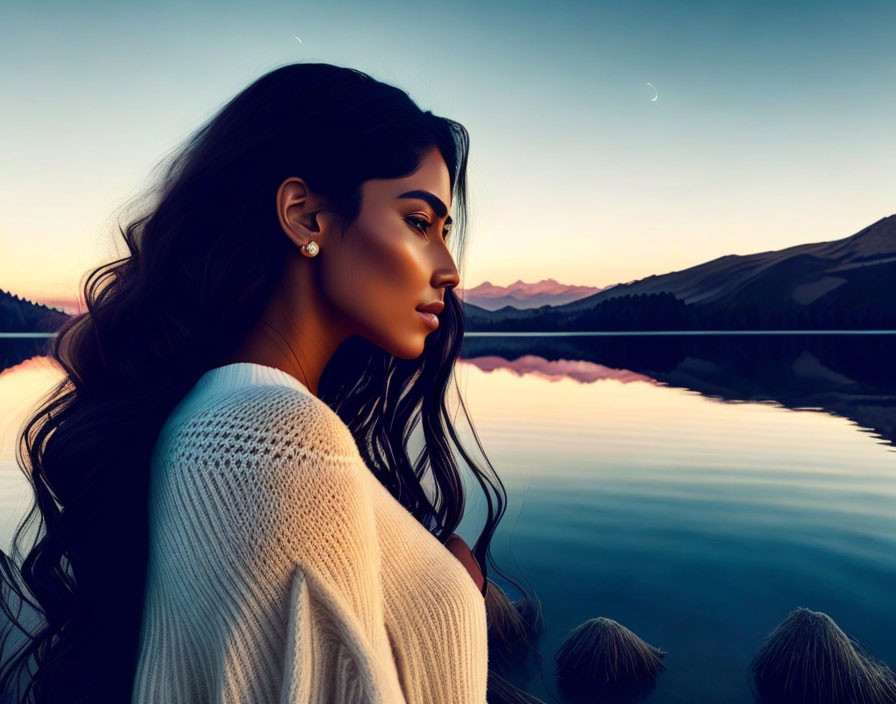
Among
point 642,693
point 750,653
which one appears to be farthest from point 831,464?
point 642,693

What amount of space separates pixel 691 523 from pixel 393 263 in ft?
51.9

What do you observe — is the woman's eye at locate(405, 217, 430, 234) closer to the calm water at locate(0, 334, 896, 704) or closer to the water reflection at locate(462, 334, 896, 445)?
the calm water at locate(0, 334, 896, 704)

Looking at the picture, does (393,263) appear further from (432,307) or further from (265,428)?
(265,428)

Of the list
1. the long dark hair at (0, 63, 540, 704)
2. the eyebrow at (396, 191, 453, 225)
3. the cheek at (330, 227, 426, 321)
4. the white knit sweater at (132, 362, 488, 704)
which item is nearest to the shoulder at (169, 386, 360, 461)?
the white knit sweater at (132, 362, 488, 704)

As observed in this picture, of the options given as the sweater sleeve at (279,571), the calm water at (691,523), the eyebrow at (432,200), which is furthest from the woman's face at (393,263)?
the calm water at (691,523)

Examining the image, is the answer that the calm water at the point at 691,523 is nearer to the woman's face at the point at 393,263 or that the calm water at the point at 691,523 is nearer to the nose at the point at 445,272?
the woman's face at the point at 393,263

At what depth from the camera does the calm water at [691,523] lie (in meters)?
12.0

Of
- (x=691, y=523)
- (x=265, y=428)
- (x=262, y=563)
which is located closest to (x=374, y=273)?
(x=265, y=428)

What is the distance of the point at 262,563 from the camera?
4.71 feet

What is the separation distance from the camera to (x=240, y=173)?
2.21 m

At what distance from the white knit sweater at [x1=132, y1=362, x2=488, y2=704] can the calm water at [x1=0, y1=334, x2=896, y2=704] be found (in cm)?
137

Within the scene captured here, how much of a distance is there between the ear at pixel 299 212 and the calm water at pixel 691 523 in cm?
115

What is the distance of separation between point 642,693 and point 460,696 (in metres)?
8.32

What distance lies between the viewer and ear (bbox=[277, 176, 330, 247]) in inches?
86.1
